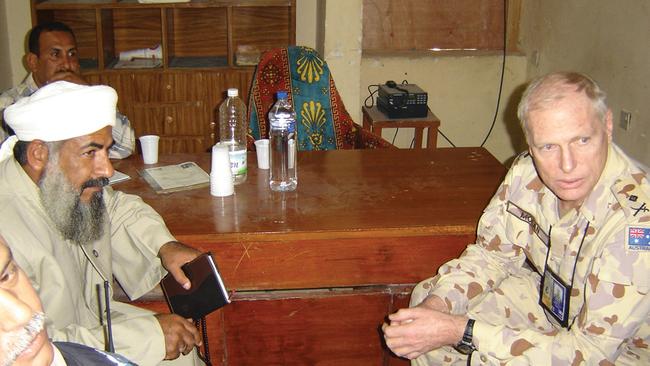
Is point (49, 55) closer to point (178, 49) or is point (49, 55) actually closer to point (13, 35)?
point (13, 35)

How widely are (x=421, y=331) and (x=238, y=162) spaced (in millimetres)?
965

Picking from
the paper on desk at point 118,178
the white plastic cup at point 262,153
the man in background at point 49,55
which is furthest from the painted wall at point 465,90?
the paper on desk at point 118,178

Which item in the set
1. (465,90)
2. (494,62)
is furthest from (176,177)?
(494,62)

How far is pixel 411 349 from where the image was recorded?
166 cm

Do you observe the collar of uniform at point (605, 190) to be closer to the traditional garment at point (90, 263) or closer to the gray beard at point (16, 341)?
the traditional garment at point (90, 263)

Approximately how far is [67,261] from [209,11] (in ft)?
9.73

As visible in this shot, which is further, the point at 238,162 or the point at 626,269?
the point at 238,162

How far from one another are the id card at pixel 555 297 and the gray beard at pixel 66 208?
49.7 inches

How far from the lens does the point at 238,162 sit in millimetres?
2303

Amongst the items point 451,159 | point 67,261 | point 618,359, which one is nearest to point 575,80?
point 618,359

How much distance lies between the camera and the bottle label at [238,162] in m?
2.28

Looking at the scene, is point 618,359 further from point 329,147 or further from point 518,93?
point 518,93

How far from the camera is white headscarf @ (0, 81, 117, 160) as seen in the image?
1.62 m

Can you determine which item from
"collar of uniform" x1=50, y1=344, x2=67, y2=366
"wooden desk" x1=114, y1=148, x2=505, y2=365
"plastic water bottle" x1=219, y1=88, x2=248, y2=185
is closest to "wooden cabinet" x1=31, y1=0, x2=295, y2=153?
"plastic water bottle" x1=219, y1=88, x2=248, y2=185
